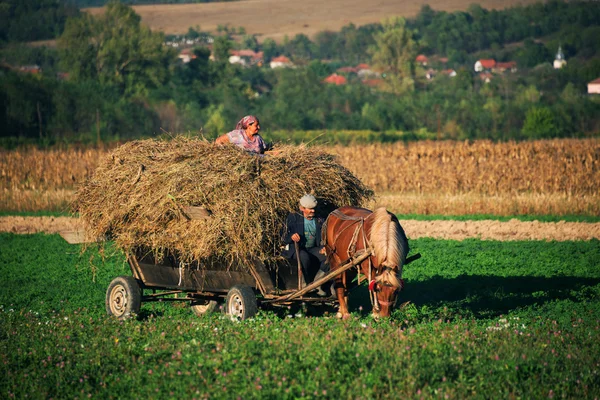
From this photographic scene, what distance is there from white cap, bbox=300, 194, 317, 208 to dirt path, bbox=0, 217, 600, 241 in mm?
11855

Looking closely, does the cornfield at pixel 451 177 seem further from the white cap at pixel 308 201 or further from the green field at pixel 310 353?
the white cap at pixel 308 201

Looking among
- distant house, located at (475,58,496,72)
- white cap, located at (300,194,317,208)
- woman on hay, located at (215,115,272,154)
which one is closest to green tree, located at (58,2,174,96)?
distant house, located at (475,58,496,72)

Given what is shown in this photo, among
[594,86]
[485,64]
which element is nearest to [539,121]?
[594,86]

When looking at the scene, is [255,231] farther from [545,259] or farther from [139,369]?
[545,259]

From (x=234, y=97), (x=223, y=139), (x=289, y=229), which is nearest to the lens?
(x=289, y=229)

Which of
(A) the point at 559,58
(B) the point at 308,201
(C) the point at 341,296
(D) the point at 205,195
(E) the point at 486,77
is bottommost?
(E) the point at 486,77

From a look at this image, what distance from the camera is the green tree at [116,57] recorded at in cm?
9288

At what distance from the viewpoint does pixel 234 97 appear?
87.7 m

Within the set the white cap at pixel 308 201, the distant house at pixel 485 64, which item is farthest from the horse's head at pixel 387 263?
the distant house at pixel 485 64

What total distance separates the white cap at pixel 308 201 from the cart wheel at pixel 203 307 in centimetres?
251

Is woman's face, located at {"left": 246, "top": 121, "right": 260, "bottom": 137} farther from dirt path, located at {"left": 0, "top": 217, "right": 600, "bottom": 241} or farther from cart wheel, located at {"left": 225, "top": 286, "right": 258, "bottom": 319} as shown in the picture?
dirt path, located at {"left": 0, "top": 217, "right": 600, "bottom": 241}

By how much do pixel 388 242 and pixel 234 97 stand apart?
259 ft

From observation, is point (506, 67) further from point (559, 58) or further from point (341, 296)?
point (341, 296)

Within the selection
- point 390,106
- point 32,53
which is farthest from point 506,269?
point 32,53
